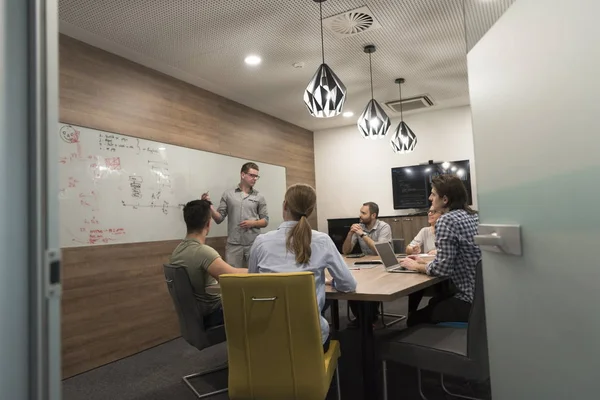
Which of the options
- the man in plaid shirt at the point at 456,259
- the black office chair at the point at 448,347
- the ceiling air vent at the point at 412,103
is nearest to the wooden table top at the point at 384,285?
the man in plaid shirt at the point at 456,259

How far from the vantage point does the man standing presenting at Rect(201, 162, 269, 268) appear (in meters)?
4.45

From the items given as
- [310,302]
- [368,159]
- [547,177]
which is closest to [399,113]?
[368,159]

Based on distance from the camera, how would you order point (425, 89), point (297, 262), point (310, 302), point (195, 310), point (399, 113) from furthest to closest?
point (399, 113) < point (425, 89) < point (195, 310) < point (297, 262) < point (310, 302)

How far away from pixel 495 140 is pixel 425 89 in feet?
13.8

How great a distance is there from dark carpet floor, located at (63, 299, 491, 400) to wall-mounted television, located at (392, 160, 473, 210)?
111 inches

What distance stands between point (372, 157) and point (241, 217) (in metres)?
2.76

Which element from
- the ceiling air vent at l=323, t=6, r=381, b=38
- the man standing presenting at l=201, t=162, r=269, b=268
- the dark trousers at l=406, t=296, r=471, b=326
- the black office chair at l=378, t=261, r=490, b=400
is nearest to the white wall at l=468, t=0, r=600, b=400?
the black office chair at l=378, t=261, r=490, b=400

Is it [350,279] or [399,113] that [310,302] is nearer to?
[350,279]

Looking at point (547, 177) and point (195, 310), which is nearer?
point (547, 177)

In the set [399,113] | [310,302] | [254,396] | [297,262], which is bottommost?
[254,396]

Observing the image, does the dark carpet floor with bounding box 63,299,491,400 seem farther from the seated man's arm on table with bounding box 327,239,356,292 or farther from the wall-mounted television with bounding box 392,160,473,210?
the wall-mounted television with bounding box 392,160,473,210

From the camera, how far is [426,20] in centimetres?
320

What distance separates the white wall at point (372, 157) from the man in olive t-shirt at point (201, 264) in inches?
163

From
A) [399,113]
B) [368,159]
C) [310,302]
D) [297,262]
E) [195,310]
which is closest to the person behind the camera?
[310,302]
